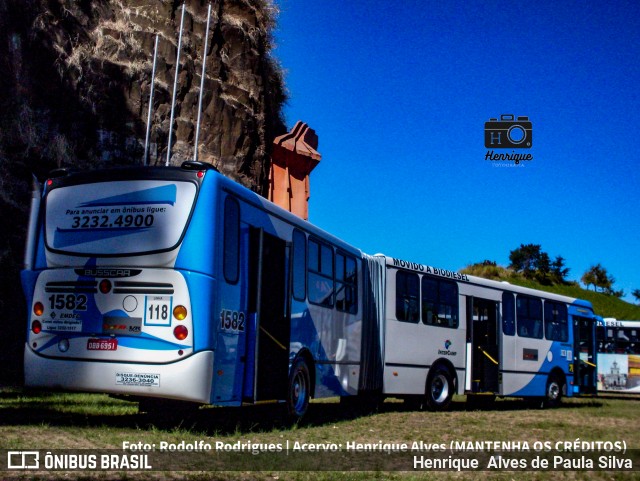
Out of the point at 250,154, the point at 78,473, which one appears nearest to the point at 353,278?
the point at 78,473

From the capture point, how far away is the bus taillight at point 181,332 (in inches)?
367

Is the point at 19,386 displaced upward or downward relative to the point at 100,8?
downward

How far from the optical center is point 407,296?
17391 millimetres

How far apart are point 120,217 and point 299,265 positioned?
3.46 metres

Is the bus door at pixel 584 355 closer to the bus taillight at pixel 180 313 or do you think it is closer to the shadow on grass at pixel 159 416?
the shadow on grass at pixel 159 416

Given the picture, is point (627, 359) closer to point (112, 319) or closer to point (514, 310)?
point (514, 310)

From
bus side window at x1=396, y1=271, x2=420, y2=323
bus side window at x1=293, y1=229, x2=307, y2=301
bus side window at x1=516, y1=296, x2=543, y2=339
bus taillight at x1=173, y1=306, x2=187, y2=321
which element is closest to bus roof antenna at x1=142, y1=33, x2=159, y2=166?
bus side window at x1=396, y1=271, x2=420, y2=323

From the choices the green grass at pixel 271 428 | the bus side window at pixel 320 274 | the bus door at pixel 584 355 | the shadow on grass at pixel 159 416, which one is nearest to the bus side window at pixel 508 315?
the green grass at pixel 271 428

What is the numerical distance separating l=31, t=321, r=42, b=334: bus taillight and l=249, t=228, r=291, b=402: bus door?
264 cm

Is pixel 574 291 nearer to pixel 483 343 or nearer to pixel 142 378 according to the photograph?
pixel 483 343

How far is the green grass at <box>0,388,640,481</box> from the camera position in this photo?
7863 mm

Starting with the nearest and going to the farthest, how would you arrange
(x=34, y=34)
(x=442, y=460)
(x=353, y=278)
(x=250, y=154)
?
(x=442, y=460), (x=353, y=278), (x=34, y=34), (x=250, y=154)

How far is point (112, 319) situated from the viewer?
31.5 feet

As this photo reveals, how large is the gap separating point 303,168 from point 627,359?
14.3m
